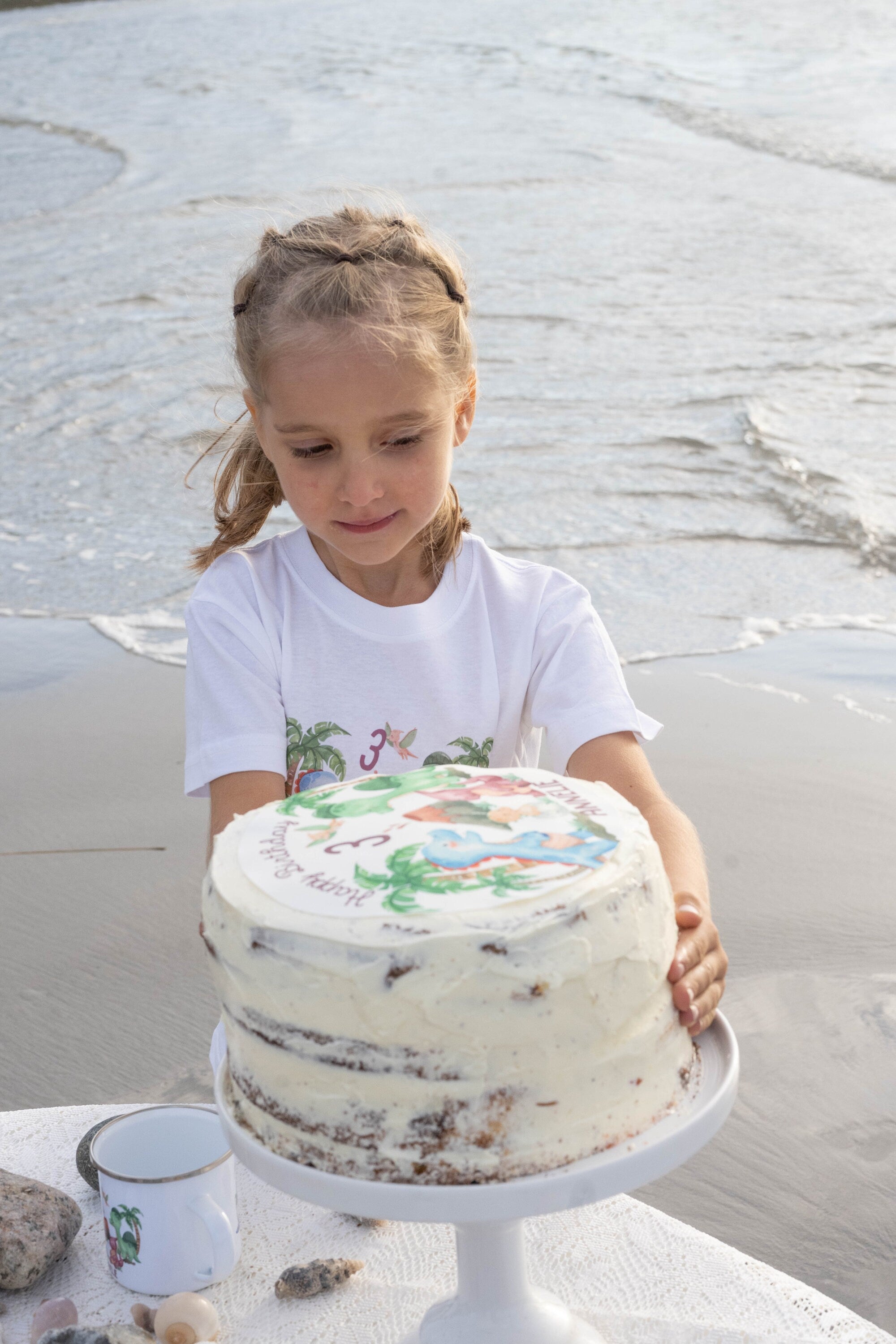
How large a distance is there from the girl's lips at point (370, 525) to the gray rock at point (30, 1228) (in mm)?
1129

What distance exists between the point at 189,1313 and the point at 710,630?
10.6ft

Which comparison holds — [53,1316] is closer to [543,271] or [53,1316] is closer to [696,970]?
[696,970]

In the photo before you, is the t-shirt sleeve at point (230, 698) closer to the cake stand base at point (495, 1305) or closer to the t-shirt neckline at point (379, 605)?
the t-shirt neckline at point (379, 605)

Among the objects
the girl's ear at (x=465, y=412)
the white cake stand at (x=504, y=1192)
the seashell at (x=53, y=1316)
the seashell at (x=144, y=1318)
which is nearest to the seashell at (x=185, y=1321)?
the seashell at (x=144, y=1318)

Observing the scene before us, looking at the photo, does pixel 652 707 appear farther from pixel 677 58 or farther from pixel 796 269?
pixel 677 58

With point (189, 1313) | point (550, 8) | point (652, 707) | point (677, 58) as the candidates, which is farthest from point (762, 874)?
point (550, 8)

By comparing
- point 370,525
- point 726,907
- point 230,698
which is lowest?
point 726,907

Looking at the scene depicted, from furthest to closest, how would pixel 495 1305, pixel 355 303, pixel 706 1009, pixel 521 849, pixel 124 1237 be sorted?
pixel 124 1237
pixel 355 303
pixel 495 1305
pixel 706 1009
pixel 521 849

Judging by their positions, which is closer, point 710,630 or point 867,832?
point 867,832

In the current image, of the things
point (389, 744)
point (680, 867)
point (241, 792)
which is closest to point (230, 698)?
point (241, 792)

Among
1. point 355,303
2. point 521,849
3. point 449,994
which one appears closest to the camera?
point 449,994

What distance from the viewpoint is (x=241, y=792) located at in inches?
72.1

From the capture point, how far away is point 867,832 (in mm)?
3430

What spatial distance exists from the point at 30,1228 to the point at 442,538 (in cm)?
122
